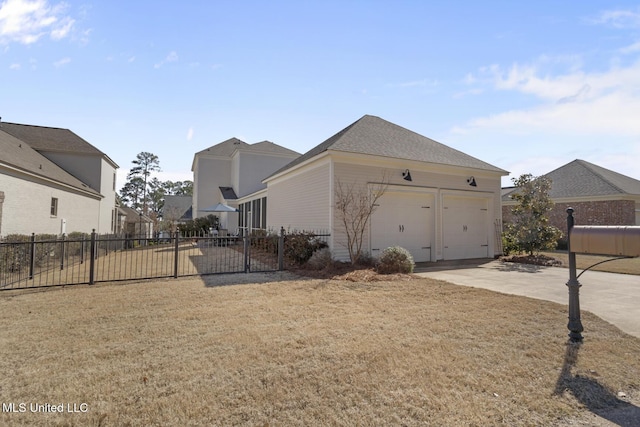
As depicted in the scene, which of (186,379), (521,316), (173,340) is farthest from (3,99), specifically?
(521,316)

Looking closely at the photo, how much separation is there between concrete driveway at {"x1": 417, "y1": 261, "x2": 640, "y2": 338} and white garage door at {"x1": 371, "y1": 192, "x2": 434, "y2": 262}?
1454mm

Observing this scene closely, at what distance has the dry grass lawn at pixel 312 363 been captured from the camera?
8.54 feet

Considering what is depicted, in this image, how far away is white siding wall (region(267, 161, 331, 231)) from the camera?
1114 centimetres

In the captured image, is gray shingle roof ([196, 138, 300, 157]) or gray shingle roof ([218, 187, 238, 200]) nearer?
gray shingle roof ([218, 187, 238, 200])

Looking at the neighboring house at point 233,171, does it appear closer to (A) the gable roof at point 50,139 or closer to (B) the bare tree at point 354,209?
(A) the gable roof at point 50,139

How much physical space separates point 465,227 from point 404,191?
3.58 metres

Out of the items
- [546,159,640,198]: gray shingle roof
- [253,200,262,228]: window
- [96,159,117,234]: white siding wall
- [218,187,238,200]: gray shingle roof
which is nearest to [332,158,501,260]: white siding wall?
[546,159,640,198]: gray shingle roof

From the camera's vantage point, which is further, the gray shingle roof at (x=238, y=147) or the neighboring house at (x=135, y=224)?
the neighboring house at (x=135, y=224)

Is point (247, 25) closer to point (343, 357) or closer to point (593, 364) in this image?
point (343, 357)

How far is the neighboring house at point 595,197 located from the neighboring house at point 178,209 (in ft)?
111

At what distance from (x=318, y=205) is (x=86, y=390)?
9.22m

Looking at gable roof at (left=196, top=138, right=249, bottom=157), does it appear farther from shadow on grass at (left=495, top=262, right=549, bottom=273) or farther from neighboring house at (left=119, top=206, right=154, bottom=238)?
shadow on grass at (left=495, top=262, right=549, bottom=273)

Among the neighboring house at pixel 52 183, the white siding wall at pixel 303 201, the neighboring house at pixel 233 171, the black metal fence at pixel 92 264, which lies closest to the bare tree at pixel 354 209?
the white siding wall at pixel 303 201

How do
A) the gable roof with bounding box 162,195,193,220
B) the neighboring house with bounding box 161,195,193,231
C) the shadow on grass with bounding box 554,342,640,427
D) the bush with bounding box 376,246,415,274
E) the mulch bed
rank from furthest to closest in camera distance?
the gable roof with bounding box 162,195,193,220 < the neighboring house with bounding box 161,195,193,231 < the mulch bed < the bush with bounding box 376,246,415,274 < the shadow on grass with bounding box 554,342,640,427
